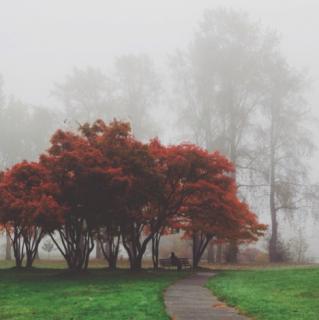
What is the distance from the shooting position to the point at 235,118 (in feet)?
133

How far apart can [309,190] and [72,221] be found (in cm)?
1957

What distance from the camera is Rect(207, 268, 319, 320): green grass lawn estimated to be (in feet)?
37.4

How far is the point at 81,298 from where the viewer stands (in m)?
14.8

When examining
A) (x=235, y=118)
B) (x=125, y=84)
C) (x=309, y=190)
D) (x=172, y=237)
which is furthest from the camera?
(x=172, y=237)

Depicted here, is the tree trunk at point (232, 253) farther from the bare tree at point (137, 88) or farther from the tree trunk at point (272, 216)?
the bare tree at point (137, 88)

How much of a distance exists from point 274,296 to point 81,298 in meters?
5.21

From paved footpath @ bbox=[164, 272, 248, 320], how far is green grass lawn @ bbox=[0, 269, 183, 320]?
29 centimetres

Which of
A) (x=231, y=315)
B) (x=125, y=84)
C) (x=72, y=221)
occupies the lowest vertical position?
(x=231, y=315)

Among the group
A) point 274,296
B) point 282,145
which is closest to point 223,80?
point 282,145

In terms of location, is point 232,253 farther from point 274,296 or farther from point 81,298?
point 81,298

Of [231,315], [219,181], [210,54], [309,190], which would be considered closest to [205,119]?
[210,54]

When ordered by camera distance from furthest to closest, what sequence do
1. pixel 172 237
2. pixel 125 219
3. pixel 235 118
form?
pixel 172 237, pixel 235 118, pixel 125 219

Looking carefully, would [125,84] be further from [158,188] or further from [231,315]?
[231,315]

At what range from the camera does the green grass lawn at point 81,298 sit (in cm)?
1182
